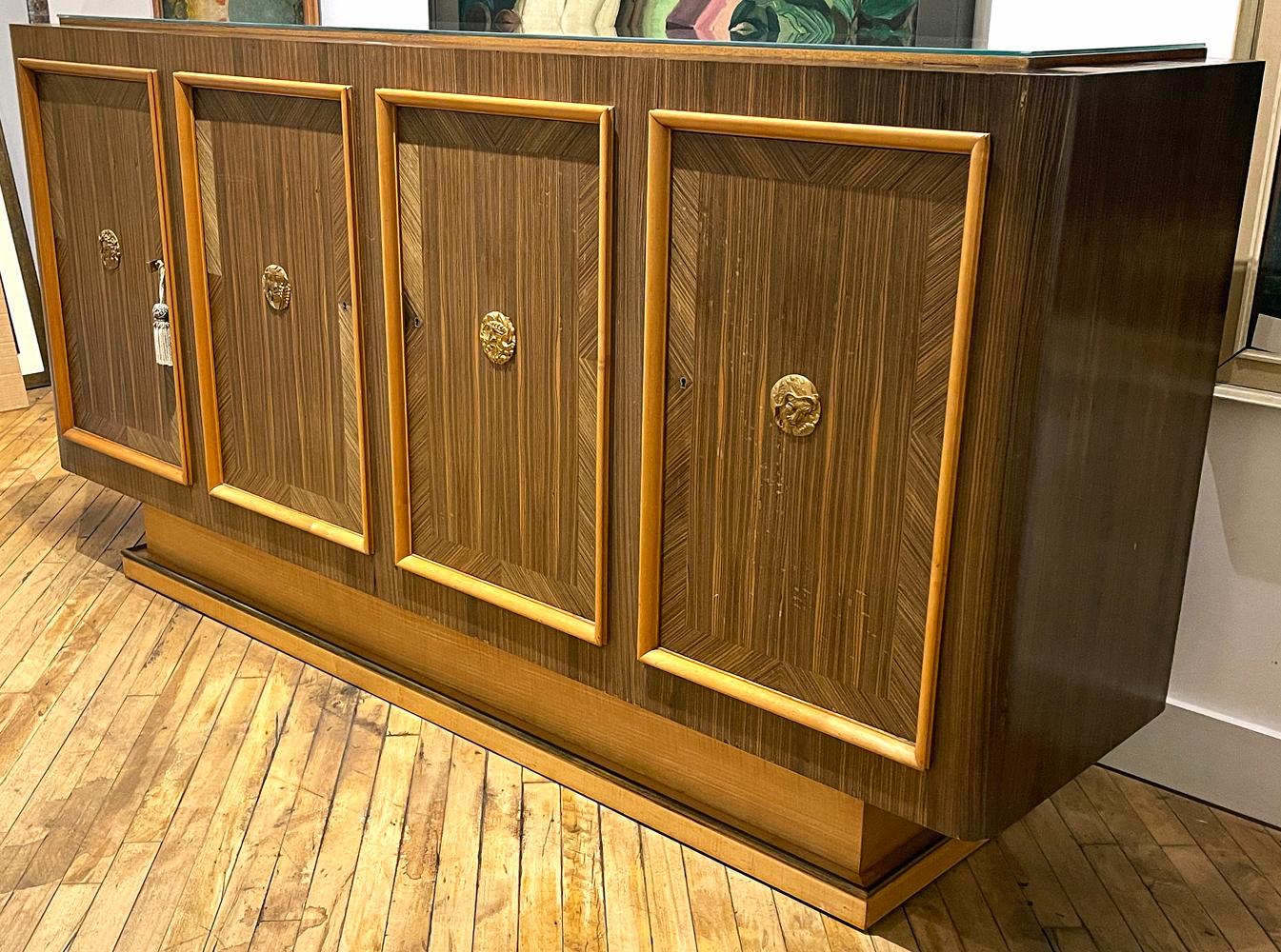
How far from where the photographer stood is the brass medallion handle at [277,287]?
2289 millimetres

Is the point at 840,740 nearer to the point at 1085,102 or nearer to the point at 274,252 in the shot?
the point at 1085,102

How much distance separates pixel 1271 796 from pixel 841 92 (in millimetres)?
1385

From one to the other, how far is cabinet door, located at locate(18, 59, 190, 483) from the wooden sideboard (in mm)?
21

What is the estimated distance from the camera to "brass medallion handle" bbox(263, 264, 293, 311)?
7.51 ft

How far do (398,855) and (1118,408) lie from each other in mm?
1225

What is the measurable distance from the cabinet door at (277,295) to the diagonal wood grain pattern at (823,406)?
704 millimetres

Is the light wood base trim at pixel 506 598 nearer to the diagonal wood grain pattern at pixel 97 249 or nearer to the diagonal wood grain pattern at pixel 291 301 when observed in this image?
the diagonal wood grain pattern at pixel 291 301

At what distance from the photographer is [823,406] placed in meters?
1.63

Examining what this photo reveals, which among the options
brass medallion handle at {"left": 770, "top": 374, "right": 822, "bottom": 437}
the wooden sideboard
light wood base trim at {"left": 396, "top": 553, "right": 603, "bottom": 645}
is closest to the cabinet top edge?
the wooden sideboard

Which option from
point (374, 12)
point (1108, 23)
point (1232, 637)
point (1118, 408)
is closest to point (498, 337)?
point (1118, 408)

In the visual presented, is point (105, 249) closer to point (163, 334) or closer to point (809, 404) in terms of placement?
point (163, 334)

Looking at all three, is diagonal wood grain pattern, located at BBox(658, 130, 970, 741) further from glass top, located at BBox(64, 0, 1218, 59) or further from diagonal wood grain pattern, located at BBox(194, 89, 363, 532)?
diagonal wood grain pattern, located at BBox(194, 89, 363, 532)

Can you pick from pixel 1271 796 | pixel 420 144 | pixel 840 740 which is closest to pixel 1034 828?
pixel 1271 796

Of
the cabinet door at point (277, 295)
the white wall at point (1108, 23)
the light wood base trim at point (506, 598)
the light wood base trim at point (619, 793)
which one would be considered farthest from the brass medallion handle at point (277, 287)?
the white wall at point (1108, 23)
